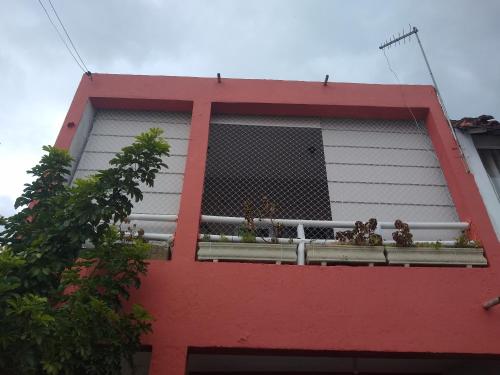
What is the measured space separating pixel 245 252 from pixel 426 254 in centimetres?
192

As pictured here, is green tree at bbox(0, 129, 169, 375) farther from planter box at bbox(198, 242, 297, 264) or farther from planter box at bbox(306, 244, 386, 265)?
planter box at bbox(306, 244, 386, 265)

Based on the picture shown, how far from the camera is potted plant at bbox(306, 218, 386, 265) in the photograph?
4.28m

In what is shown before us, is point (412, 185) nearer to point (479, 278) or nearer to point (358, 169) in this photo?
point (358, 169)

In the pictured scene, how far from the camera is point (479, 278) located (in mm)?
4219

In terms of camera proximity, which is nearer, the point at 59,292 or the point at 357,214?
the point at 59,292

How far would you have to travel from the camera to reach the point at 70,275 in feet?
11.1

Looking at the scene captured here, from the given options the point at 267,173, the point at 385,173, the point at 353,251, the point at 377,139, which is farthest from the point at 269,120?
the point at 353,251

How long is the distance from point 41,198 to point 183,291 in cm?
168

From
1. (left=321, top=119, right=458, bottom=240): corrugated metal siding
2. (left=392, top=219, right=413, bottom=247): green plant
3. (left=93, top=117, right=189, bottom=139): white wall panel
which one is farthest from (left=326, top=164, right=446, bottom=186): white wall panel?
(left=93, top=117, right=189, bottom=139): white wall panel

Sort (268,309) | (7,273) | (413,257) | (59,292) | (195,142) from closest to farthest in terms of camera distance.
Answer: (7,273), (59,292), (268,309), (413,257), (195,142)

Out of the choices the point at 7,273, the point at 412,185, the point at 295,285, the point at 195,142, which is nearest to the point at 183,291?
the point at 295,285

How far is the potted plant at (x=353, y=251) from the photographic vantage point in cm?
428

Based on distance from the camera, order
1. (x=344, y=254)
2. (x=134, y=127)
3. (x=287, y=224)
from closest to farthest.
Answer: (x=344, y=254)
(x=287, y=224)
(x=134, y=127)

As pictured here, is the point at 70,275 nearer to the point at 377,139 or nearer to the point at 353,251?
the point at 353,251
